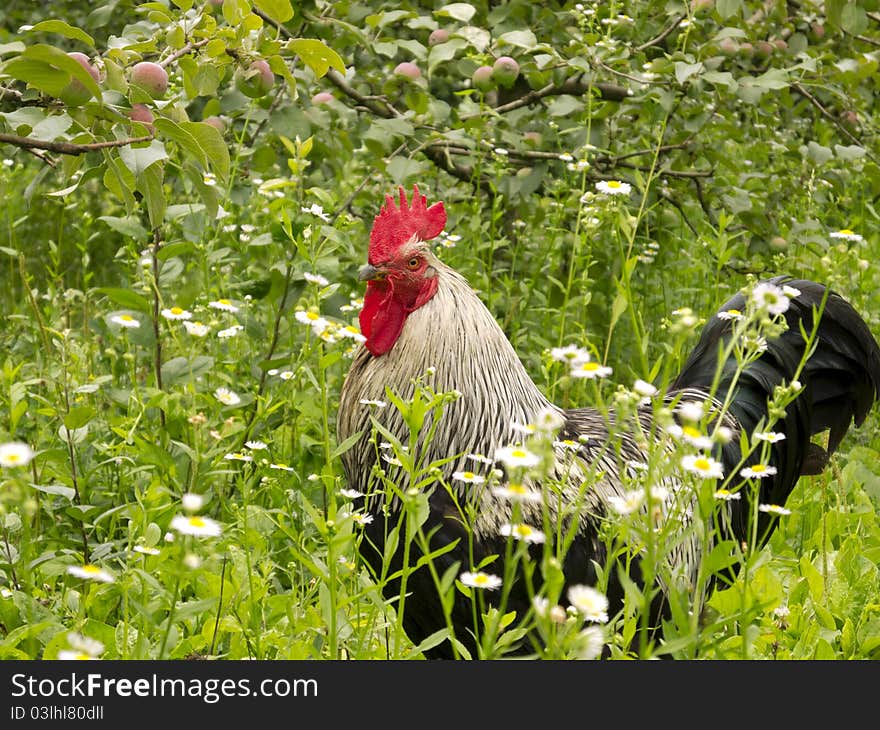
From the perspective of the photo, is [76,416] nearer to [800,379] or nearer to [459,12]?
[459,12]

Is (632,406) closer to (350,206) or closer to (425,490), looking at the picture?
(425,490)

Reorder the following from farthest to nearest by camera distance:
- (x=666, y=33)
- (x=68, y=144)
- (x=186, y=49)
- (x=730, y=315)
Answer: (x=666, y=33)
(x=730, y=315)
(x=186, y=49)
(x=68, y=144)

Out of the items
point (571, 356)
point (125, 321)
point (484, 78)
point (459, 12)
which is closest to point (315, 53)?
point (571, 356)

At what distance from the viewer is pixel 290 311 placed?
4.34m

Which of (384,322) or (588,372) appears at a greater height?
(588,372)

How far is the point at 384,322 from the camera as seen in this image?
3066 millimetres

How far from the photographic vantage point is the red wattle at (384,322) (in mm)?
3062

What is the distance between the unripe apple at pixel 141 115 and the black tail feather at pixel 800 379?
1.89 m

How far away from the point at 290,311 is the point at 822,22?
114 inches

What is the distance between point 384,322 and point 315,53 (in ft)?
2.73

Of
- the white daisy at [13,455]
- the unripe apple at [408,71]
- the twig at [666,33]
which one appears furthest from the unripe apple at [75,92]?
the twig at [666,33]

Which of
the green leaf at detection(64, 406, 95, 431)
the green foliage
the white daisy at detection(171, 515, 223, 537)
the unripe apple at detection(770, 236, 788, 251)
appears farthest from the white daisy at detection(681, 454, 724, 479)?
the unripe apple at detection(770, 236, 788, 251)

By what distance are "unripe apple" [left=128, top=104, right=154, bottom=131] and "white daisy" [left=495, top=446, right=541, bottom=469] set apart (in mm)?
915
